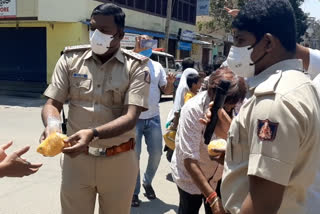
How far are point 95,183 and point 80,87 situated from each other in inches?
26.7

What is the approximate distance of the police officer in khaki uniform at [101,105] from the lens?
2531 millimetres

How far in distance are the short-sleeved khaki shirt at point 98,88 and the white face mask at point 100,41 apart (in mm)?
76

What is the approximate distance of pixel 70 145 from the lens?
2.16 meters

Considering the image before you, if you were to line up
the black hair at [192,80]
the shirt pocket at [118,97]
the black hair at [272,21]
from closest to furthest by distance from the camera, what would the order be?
the black hair at [272,21]
the shirt pocket at [118,97]
the black hair at [192,80]

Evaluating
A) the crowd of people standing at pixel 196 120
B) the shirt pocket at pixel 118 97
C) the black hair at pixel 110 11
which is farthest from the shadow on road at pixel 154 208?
the black hair at pixel 110 11

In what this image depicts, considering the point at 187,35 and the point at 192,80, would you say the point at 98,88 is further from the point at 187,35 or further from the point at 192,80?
the point at 187,35

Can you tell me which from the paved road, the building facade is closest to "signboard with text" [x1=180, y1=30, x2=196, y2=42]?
the building facade

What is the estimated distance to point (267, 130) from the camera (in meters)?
1.29

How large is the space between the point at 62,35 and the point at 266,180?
15.6 meters

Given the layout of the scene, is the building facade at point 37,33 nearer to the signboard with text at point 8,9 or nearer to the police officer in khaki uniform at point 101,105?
the signboard with text at point 8,9

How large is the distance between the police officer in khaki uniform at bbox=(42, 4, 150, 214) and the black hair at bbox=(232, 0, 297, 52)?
1.17 meters

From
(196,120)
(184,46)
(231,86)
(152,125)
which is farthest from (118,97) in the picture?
(184,46)

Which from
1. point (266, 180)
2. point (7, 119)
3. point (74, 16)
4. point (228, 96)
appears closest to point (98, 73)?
point (228, 96)

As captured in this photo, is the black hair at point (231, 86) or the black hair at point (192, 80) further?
the black hair at point (192, 80)
